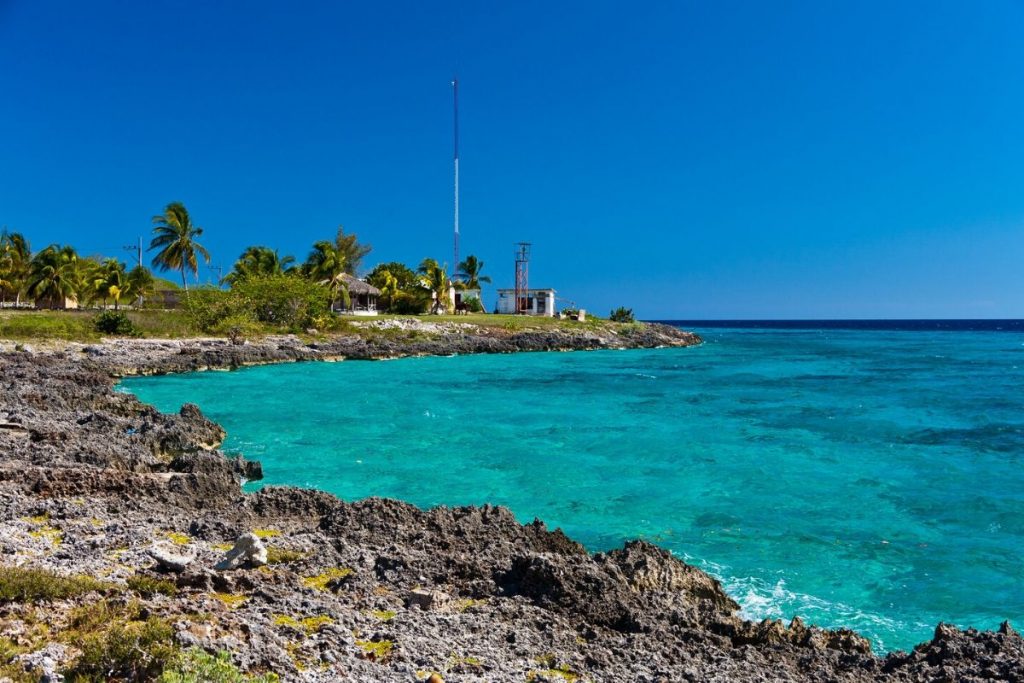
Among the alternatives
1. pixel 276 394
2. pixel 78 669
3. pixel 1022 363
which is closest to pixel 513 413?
pixel 276 394

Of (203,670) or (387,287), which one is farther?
(387,287)

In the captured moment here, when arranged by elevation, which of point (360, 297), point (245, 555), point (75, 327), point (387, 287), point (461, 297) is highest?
point (387, 287)

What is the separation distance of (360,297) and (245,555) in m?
75.4

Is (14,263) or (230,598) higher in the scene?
(14,263)

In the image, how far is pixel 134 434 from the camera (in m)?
15.1

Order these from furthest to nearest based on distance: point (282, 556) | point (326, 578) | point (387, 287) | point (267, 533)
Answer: point (387, 287), point (267, 533), point (282, 556), point (326, 578)

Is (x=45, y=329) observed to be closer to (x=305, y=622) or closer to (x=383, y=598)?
(x=383, y=598)

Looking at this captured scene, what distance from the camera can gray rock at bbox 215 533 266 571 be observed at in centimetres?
694

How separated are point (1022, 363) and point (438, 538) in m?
63.6

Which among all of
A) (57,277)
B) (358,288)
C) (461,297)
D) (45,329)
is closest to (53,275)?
(57,277)

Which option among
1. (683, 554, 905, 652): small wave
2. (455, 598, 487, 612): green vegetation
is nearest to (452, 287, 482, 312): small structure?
(683, 554, 905, 652): small wave

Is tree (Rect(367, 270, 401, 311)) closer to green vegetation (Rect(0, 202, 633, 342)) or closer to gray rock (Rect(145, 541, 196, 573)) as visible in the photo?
green vegetation (Rect(0, 202, 633, 342))

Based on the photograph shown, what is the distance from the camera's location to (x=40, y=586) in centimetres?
574

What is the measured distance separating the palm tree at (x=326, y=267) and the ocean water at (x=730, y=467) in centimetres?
3285
